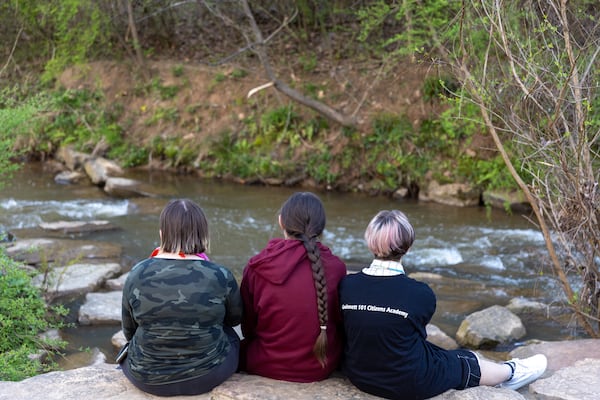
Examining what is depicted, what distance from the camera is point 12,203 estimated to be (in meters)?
11.8

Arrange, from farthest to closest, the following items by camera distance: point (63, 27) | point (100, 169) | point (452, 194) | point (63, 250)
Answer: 1. point (63, 27)
2. point (100, 169)
3. point (452, 194)
4. point (63, 250)

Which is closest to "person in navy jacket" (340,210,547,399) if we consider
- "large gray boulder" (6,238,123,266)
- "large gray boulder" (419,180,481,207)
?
"large gray boulder" (6,238,123,266)

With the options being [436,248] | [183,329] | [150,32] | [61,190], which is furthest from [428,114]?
[183,329]

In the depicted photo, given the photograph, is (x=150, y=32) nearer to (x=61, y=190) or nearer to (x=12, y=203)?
(x=61, y=190)

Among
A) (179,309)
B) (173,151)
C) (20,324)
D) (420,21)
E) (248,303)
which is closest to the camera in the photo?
(179,309)

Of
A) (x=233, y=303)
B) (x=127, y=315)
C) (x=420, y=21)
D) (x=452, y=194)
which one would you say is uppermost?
(x=420, y=21)

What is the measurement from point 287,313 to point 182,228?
67 centimetres

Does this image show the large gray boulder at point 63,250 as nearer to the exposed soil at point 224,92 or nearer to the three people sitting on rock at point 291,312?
the three people sitting on rock at point 291,312

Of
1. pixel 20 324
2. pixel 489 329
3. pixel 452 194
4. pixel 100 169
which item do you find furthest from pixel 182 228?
pixel 100 169

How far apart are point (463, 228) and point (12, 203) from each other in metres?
7.21

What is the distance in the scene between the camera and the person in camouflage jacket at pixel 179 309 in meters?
3.48

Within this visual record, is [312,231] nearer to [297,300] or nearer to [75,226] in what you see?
[297,300]

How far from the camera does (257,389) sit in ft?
11.8

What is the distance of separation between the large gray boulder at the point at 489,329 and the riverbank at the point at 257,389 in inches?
82.8
